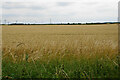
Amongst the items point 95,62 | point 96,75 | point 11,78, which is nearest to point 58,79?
point 96,75


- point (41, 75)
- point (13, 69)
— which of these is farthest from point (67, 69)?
point (13, 69)

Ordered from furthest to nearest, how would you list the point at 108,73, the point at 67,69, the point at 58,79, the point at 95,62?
1. the point at 95,62
2. the point at 67,69
3. the point at 108,73
4. the point at 58,79

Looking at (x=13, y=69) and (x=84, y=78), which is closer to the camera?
(x=84, y=78)

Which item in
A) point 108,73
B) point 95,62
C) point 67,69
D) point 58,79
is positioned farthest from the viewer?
point 95,62

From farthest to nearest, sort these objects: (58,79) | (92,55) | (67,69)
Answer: (92,55), (67,69), (58,79)

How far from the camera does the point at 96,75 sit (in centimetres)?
318

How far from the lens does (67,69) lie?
3.46 meters

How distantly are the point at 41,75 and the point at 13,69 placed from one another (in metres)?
0.94

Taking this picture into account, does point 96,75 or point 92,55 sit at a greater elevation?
point 92,55

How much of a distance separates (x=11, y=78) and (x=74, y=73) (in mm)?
1590

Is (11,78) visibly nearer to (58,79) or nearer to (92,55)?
(58,79)

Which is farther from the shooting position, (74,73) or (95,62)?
(95,62)

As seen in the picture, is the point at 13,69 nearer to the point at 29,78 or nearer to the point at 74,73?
the point at 29,78

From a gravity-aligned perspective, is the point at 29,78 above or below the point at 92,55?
below
